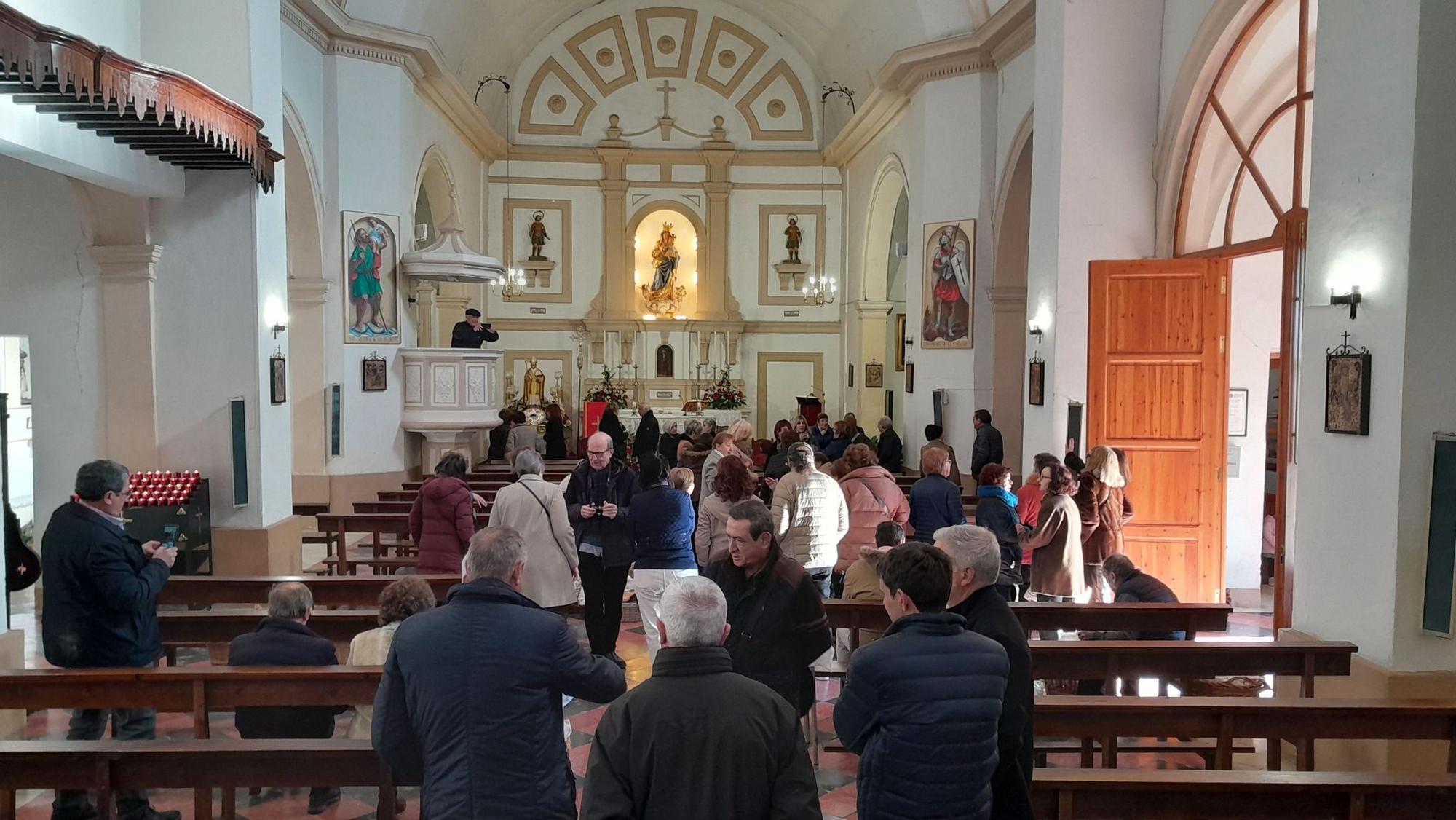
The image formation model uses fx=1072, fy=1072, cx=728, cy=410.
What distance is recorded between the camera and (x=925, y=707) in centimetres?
271

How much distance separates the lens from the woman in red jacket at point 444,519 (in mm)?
6652

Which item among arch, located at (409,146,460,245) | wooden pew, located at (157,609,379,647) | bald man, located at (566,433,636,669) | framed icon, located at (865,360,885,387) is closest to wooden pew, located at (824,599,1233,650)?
bald man, located at (566,433,636,669)

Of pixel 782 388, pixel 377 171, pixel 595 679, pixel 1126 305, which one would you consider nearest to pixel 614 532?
pixel 595 679

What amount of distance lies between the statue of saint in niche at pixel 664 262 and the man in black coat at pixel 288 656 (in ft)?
59.3

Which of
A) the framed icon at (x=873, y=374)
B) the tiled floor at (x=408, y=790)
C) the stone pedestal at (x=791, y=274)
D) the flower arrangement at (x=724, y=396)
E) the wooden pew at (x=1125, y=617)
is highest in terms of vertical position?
the stone pedestal at (x=791, y=274)

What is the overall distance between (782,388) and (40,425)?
15232mm

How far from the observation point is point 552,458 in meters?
16.2

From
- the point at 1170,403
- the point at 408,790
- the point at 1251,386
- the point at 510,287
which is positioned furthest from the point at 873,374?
the point at 408,790

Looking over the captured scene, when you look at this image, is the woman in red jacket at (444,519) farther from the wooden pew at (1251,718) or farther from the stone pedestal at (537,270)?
the stone pedestal at (537,270)

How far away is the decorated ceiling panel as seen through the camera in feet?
71.7

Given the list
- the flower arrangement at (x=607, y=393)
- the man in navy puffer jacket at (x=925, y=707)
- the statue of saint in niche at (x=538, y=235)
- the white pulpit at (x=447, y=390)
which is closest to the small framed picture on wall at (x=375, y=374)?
the white pulpit at (x=447, y=390)

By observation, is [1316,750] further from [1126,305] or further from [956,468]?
[956,468]

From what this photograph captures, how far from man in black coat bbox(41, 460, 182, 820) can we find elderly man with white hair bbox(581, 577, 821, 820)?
2888 millimetres

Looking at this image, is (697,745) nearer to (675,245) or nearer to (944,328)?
(944,328)
